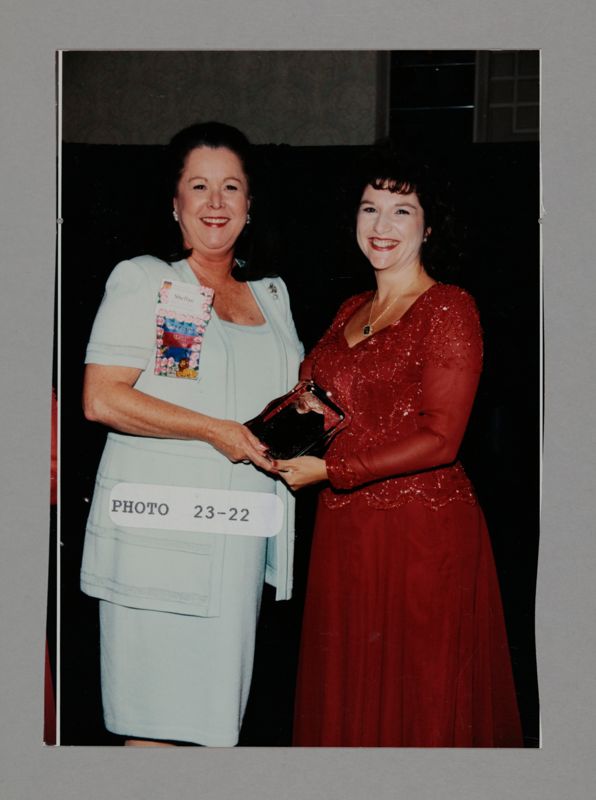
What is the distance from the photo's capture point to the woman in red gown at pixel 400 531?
254 cm

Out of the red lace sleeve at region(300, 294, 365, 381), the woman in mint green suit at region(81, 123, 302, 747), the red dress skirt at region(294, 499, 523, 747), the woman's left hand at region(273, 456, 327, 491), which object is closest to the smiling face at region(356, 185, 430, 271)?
the red lace sleeve at region(300, 294, 365, 381)

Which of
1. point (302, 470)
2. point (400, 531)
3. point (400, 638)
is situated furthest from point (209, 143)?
point (400, 638)

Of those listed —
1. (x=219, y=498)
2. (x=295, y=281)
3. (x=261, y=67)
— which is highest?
(x=261, y=67)

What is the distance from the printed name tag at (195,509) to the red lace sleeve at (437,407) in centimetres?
26

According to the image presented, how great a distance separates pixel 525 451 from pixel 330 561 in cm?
58

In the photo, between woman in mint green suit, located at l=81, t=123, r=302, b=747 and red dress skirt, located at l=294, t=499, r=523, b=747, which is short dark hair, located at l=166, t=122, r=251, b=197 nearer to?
woman in mint green suit, located at l=81, t=123, r=302, b=747

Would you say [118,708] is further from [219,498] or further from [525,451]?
[525,451]

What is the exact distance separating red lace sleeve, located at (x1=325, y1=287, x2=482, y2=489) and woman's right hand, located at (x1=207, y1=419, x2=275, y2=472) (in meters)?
0.23

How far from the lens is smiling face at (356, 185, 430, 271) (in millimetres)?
2605

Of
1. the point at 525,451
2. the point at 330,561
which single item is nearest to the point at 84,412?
the point at 330,561

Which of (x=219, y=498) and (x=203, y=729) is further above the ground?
(x=219, y=498)

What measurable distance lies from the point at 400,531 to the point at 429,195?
0.86 metres

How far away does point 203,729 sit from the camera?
2686 mm

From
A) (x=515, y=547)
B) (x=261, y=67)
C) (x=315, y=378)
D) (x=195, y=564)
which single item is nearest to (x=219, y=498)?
(x=195, y=564)
